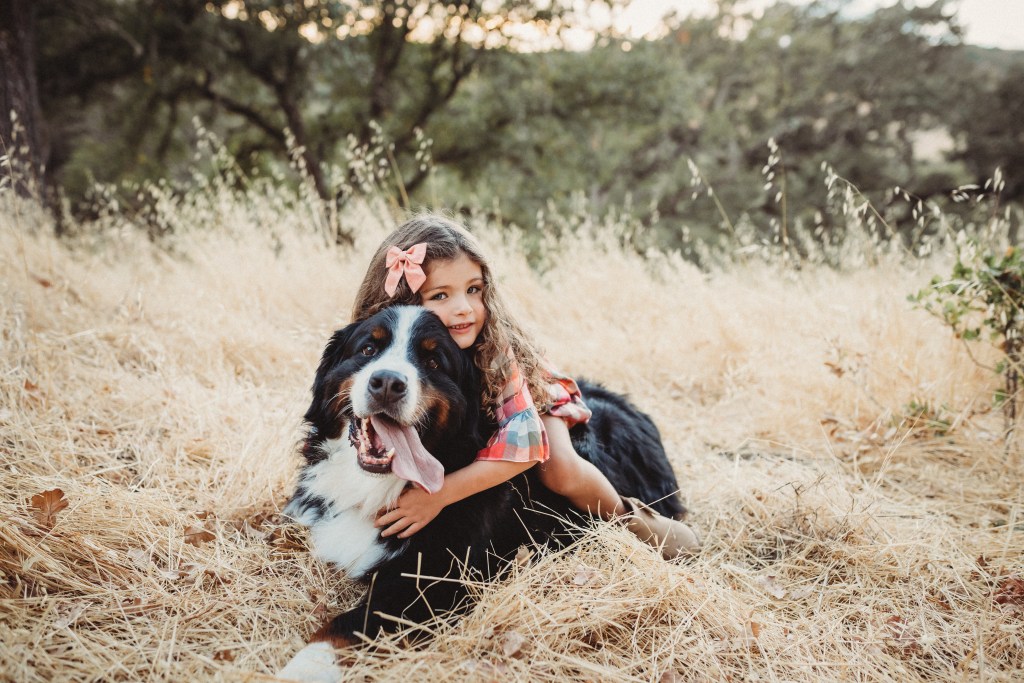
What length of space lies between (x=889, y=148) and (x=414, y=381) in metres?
18.7

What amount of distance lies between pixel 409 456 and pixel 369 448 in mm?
120

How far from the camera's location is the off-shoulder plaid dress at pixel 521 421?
1782 millimetres

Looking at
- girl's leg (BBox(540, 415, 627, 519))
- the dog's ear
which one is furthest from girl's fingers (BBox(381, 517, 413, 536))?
girl's leg (BBox(540, 415, 627, 519))

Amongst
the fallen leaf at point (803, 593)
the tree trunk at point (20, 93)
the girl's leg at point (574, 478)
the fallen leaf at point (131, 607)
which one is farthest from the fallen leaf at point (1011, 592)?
the tree trunk at point (20, 93)

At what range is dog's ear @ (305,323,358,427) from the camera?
1843mm

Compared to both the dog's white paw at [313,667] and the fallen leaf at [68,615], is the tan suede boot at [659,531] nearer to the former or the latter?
the dog's white paw at [313,667]

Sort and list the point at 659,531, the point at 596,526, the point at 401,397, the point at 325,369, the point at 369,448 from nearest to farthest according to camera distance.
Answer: the point at 401,397
the point at 369,448
the point at 325,369
the point at 596,526
the point at 659,531

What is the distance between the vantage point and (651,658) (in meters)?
1.55

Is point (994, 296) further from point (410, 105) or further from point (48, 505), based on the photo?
point (410, 105)

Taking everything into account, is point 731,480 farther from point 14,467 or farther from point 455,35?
point 455,35

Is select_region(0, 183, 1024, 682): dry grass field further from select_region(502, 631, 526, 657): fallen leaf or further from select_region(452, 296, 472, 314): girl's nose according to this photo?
select_region(452, 296, 472, 314): girl's nose

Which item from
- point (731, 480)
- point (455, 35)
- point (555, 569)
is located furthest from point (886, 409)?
point (455, 35)

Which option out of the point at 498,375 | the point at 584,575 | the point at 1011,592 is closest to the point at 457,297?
the point at 498,375

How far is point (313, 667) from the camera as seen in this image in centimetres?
148
